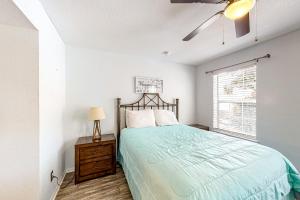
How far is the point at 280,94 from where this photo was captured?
2121 mm

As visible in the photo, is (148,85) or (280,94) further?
(148,85)

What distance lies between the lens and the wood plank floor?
179 centimetres

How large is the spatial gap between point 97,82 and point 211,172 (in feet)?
7.90

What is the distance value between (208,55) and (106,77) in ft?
7.48

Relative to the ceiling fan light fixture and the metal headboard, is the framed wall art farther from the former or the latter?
the ceiling fan light fixture

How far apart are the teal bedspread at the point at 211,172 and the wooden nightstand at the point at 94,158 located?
807mm

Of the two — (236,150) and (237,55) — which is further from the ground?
(237,55)

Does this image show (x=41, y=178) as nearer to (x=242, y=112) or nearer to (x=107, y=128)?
(x=107, y=128)

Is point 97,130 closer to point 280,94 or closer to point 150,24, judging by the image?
point 150,24

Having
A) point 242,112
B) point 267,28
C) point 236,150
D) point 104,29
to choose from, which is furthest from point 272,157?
point 104,29

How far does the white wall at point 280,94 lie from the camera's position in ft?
6.42

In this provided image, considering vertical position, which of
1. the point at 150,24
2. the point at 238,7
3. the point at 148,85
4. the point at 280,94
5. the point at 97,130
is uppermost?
the point at 150,24

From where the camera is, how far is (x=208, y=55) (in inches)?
118

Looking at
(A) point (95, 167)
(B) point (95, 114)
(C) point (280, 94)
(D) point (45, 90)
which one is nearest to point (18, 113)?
(D) point (45, 90)
